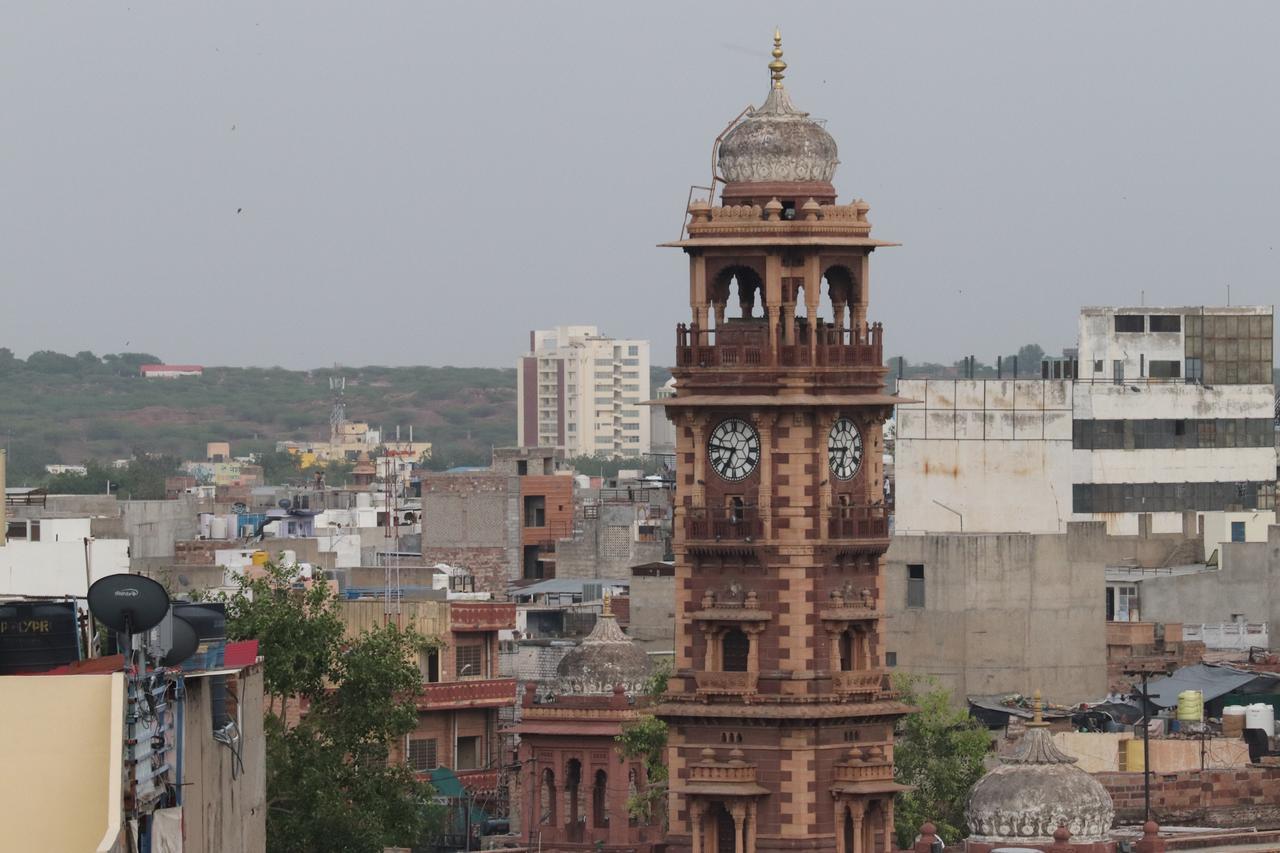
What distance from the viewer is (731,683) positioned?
7444 cm

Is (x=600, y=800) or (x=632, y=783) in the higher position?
(x=632, y=783)

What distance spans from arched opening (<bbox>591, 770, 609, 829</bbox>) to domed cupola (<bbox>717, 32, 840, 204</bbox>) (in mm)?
22229

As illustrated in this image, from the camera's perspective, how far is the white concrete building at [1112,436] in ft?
403

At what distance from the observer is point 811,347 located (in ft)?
245

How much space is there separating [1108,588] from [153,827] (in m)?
75.3

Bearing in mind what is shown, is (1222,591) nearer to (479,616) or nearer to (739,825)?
(479,616)

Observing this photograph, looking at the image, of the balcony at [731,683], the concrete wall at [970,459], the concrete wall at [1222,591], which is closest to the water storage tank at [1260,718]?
the balcony at [731,683]

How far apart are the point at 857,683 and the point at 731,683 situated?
2120mm

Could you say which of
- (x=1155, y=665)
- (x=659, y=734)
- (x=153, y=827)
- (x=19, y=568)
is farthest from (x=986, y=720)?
(x=153, y=827)

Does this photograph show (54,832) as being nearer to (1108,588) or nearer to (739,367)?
(739,367)

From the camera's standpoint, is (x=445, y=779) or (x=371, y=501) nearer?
(x=445, y=779)

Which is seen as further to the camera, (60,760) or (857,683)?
(857,683)

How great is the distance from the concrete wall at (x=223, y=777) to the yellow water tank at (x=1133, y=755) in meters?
30.3

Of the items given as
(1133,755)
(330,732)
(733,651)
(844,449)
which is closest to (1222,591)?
(1133,755)
